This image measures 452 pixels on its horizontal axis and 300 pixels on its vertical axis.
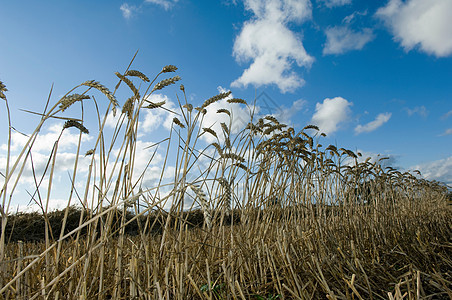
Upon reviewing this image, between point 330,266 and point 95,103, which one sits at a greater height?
point 95,103

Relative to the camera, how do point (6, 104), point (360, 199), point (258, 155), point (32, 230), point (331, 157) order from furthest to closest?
point (32, 230), point (360, 199), point (331, 157), point (258, 155), point (6, 104)

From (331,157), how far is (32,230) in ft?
17.3

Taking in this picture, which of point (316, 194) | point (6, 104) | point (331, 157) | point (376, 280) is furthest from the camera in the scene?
point (331, 157)

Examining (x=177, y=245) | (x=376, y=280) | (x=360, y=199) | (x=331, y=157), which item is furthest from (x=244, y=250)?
(x=360, y=199)

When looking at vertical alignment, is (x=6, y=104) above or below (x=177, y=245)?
above

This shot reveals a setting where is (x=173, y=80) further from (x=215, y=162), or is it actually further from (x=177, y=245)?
(x=177, y=245)

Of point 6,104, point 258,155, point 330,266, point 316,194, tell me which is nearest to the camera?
point 6,104

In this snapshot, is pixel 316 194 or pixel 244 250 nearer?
pixel 244 250

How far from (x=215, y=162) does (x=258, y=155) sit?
0.57 meters

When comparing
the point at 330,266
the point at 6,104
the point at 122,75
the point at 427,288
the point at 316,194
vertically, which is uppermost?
the point at 122,75

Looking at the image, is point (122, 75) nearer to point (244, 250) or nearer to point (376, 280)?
point (244, 250)

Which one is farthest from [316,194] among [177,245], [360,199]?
[177,245]

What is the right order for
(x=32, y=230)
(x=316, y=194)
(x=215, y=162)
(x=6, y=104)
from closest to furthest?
(x=6, y=104), (x=215, y=162), (x=316, y=194), (x=32, y=230)

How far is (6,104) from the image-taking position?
1315mm
